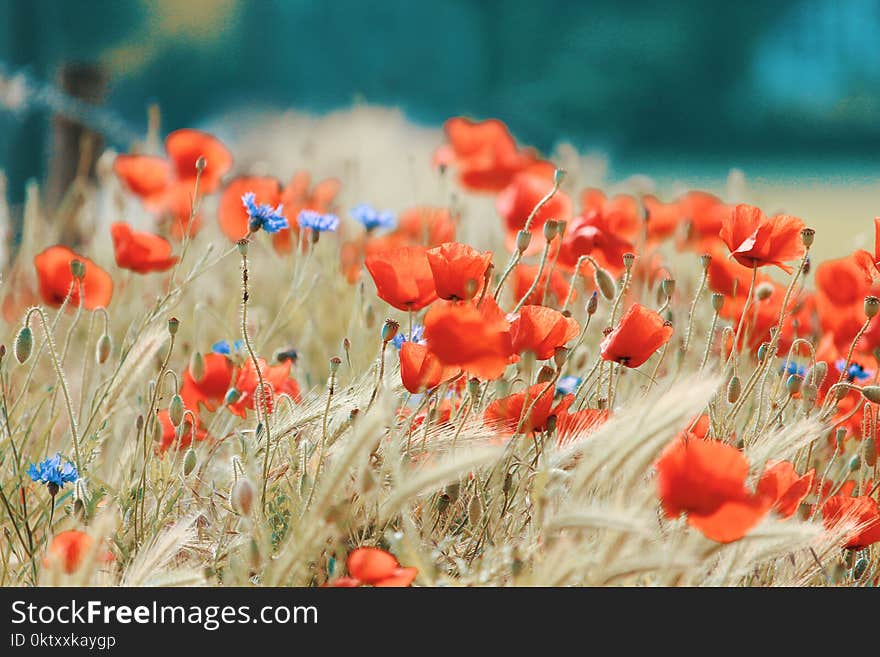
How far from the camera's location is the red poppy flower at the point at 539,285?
Result: 1.45 meters

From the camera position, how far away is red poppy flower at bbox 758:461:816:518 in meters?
0.99

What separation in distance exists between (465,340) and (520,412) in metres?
0.21

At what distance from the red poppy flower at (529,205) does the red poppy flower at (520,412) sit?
0.56 metres

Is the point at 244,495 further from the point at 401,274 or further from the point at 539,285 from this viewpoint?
the point at 539,285

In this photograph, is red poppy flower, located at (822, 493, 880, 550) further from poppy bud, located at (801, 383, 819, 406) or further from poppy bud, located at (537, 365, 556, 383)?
poppy bud, located at (537, 365, 556, 383)

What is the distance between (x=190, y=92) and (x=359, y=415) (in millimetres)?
8508

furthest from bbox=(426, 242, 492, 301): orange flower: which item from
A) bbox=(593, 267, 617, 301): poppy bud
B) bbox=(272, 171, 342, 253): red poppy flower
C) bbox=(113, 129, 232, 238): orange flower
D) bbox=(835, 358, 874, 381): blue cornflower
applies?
bbox=(272, 171, 342, 253): red poppy flower

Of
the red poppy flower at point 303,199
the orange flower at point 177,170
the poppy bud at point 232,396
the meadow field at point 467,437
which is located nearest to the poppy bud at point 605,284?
the meadow field at point 467,437

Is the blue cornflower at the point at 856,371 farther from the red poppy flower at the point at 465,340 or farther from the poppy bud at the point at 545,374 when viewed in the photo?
the red poppy flower at the point at 465,340

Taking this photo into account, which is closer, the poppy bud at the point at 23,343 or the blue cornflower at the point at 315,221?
the poppy bud at the point at 23,343

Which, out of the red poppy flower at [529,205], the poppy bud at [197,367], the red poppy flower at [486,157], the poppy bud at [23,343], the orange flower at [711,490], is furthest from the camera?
the red poppy flower at [486,157]

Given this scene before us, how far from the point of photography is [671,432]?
84 cm
